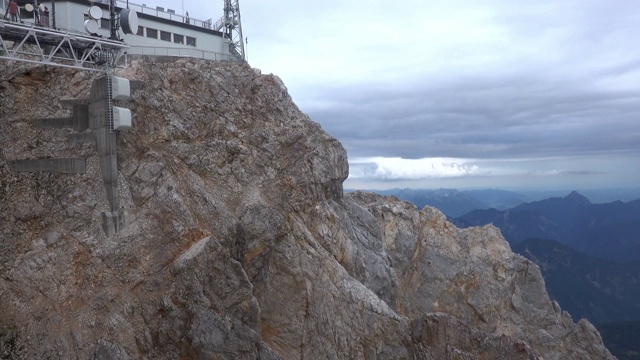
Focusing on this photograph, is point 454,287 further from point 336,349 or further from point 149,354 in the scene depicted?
point 149,354

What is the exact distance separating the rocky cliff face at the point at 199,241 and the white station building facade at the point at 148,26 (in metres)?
4.49

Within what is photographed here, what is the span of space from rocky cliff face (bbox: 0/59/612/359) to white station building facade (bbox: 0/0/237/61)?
4486mm

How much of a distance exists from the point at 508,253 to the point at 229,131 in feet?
138

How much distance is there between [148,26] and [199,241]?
25581mm

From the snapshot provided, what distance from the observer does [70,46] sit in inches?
1287

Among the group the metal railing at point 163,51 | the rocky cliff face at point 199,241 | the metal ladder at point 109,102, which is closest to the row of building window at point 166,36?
the metal railing at point 163,51

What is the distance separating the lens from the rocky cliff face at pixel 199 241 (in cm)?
2947

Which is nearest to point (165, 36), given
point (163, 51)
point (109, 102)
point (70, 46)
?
point (163, 51)

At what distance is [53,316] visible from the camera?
28.7 meters

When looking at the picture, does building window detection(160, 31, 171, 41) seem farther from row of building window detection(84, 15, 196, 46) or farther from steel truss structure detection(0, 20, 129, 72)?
steel truss structure detection(0, 20, 129, 72)

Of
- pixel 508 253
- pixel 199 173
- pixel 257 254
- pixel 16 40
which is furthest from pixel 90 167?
pixel 508 253

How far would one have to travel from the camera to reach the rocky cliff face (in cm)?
2947

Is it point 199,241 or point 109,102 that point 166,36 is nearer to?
point 109,102

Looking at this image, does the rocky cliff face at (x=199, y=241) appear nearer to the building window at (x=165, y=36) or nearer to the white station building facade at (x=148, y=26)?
the white station building facade at (x=148, y=26)
